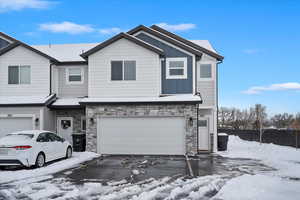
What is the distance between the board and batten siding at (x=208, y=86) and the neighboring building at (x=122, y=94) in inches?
2.3

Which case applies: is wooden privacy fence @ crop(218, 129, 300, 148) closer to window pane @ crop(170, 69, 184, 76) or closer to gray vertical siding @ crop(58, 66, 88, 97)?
window pane @ crop(170, 69, 184, 76)

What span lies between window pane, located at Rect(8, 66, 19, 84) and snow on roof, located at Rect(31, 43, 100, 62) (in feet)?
8.31

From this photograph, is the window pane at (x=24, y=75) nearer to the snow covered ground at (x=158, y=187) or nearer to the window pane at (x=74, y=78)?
the window pane at (x=74, y=78)

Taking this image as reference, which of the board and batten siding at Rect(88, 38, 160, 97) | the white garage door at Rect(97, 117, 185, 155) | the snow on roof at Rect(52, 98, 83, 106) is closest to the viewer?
the white garage door at Rect(97, 117, 185, 155)

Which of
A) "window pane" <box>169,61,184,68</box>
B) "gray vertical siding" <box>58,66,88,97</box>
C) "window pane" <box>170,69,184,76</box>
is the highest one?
"window pane" <box>169,61,184,68</box>

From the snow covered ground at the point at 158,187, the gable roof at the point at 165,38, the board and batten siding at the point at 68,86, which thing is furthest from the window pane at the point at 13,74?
the snow covered ground at the point at 158,187

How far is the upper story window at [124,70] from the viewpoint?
54.2 feet

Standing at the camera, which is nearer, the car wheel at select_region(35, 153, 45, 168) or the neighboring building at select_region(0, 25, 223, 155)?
the car wheel at select_region(35, 153, 45, 168)

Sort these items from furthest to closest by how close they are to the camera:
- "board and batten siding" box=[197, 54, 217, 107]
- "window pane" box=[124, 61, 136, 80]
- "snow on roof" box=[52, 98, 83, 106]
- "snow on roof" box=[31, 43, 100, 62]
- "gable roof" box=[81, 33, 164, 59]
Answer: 1. "snow on roof" box=[31, 43, 100, 62]
2. "board and batten siding" box=[197, 54, 217, 107]
3. "snow on roof" box=[52, 98, 83, 106]
4. "window pane" box=[124, 61, 136, 80]
5. "gable roof" box=[81, 33, 164, 59]

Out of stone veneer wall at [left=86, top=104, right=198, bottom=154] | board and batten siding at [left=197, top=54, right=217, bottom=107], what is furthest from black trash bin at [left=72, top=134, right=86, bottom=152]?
board and batten siding at [left=197, top=54, right=217, bottom=107]

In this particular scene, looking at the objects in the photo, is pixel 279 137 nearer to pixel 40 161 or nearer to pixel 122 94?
pixel 122 94

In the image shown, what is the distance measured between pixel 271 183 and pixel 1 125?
48.2 feet

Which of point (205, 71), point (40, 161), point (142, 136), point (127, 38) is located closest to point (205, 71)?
point (205, 71)

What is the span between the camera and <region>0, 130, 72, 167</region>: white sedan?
11.0 metres
